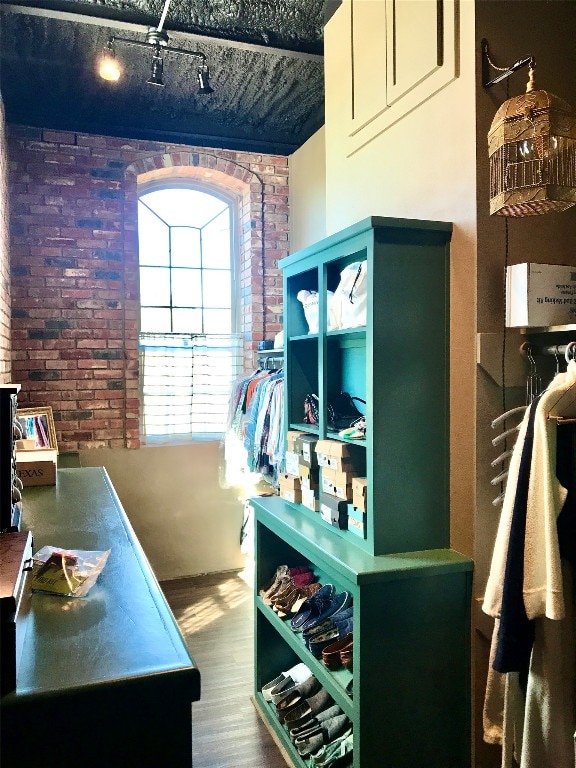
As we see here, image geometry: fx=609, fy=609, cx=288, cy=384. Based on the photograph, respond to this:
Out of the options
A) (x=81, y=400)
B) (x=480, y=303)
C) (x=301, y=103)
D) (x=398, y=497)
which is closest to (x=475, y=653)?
(x=398, y=497)

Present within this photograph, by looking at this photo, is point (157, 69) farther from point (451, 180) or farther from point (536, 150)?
point (536, 150)

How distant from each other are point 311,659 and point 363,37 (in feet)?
8.17

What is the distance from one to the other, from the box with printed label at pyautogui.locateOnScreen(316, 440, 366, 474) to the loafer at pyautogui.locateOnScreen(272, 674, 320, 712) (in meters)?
0.99

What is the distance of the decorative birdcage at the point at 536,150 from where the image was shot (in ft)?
5.03

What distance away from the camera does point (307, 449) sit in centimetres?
251

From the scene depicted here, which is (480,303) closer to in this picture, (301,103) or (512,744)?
(512,744)

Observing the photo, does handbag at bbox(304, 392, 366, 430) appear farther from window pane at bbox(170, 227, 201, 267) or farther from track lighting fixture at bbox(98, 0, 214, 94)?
window pane at bbox(170, 227, 201, 267)

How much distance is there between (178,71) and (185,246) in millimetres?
1314

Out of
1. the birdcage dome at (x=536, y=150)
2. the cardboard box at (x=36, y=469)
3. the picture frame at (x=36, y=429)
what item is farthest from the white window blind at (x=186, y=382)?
the birdcage dome at (x=536, y=150)

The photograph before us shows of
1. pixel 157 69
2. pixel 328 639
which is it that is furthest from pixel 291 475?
pixel 157 69

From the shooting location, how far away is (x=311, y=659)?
225 cm

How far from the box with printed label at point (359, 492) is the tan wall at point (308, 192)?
7.89 ft

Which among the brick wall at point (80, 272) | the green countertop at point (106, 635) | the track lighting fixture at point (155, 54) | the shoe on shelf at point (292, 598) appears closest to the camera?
the green countertop at point (106, 635)

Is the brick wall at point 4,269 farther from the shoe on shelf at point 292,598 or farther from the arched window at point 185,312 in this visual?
the shoe on shelf at point 292,598
